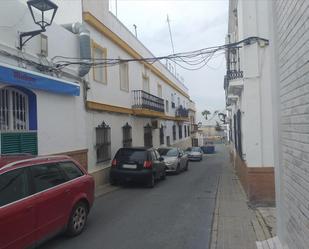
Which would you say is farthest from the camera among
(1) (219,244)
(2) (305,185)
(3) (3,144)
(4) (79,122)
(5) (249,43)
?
(4) (79,122)

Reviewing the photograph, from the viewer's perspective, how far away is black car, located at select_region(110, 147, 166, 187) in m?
14.5

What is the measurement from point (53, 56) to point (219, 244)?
25.7 feet

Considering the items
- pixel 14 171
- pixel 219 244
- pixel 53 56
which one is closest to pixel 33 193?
pixel 14 171

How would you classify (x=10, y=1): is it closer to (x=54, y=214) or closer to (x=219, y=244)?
(x=54, y=214)


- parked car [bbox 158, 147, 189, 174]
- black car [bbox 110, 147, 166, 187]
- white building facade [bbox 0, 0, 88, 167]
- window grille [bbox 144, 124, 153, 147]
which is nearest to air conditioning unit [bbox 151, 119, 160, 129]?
window grille [bbox 144, 124, 153, 147]

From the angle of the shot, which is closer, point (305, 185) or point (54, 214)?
point (305, 185)

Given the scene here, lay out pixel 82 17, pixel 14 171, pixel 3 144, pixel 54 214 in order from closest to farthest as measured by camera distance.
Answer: pixel 14 171 → pixel 54 214 → pixel 3 144 → pixel 82 17

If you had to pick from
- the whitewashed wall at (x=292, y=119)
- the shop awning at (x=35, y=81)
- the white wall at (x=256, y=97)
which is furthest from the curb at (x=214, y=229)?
the shop awning at (x=35, y=81)

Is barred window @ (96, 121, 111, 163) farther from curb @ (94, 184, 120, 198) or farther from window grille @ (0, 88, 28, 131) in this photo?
window grille @ (0, 88, 28, 131)

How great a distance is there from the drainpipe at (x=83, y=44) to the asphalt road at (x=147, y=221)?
14.7 ft

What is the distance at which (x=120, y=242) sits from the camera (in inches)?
278

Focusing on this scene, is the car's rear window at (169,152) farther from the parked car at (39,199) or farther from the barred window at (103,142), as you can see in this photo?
the parked car at (39,199)

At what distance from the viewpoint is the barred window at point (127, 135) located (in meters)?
18.7

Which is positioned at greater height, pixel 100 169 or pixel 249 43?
pixel 249 43
